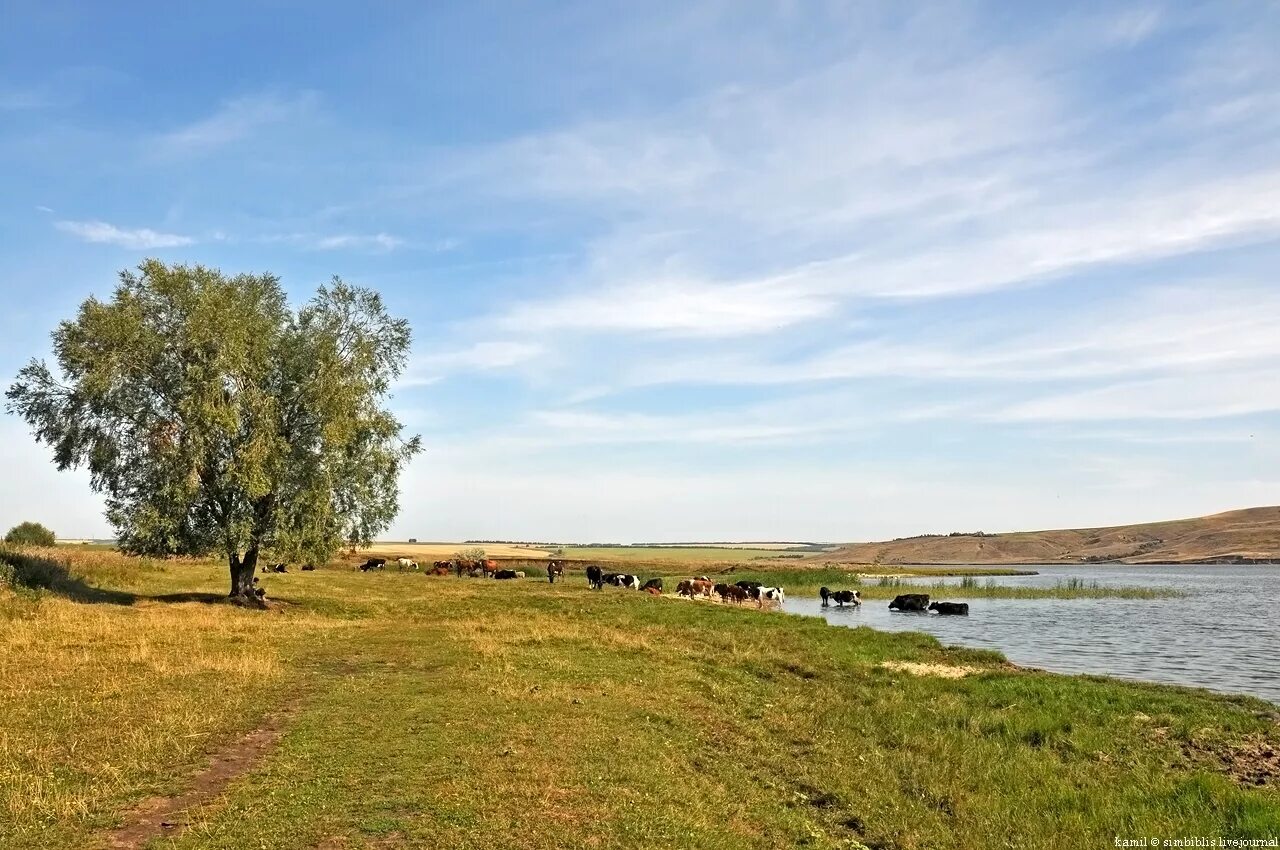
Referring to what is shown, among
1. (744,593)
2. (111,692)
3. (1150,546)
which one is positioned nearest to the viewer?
(111,692)

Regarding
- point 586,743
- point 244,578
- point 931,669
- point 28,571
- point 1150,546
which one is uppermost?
point 28,571

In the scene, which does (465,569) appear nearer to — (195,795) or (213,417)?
(213,417)

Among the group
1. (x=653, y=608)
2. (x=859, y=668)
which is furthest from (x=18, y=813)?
(x=653, y=608)

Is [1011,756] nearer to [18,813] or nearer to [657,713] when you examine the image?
[657,713]

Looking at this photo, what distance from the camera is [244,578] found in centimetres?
3744

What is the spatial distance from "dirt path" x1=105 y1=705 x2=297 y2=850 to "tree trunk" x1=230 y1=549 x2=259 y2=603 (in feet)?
82.3

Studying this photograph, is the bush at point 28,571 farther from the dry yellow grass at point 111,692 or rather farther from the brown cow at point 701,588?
the brown cow at point 701,588

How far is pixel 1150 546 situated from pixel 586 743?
19082 cm

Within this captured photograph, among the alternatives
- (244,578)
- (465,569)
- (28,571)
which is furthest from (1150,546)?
(28,571)

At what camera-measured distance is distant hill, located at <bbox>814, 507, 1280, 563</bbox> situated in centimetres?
15338

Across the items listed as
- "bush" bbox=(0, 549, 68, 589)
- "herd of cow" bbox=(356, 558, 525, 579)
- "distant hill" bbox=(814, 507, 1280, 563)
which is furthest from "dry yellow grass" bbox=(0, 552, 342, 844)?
"distant hill" bbox=(814, 507, 1280, 563)

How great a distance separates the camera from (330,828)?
30.9 feet

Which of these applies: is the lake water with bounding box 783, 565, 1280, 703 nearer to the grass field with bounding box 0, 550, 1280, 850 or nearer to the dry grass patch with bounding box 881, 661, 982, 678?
A: the dry grass patch with bounding box 881, 661, 982, 678

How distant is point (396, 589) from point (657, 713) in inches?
1533
